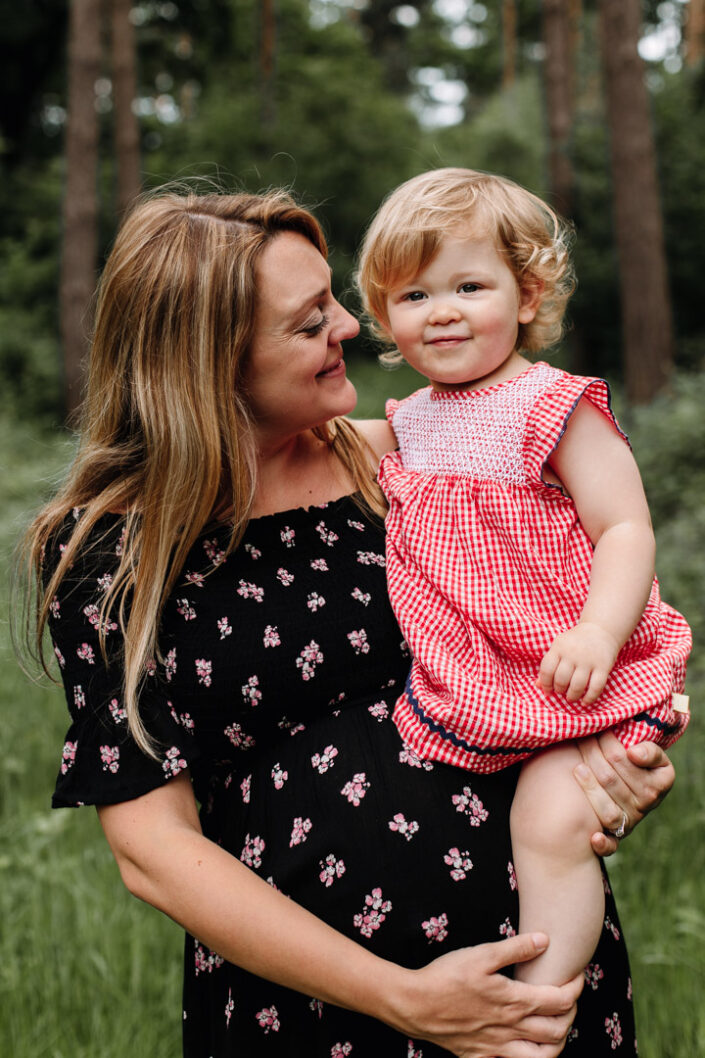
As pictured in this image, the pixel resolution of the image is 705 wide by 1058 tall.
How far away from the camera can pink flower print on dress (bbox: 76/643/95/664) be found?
67.2 inches

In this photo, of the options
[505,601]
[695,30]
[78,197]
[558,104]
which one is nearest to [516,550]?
[505,601]

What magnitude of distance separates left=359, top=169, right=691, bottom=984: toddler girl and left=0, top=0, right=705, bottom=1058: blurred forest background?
1.34 ft

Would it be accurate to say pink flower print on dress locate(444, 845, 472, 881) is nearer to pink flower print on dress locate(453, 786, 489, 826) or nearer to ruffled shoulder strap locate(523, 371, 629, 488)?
pink flower print on dress locate(453, 786, 489, 826)

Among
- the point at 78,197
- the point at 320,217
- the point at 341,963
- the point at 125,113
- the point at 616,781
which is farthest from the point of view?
the point at 320,217

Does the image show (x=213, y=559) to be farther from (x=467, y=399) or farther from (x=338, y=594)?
(x=467, y=399)

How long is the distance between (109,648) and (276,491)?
47cm

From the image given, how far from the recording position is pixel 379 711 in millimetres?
1786

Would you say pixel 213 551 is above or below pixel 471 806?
above

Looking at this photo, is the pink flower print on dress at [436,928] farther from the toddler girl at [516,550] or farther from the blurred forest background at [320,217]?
the blurred forest background at [320,217]

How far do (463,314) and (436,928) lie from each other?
1101 mm

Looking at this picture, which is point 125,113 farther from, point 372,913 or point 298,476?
point 372,913

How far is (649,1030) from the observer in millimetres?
2650

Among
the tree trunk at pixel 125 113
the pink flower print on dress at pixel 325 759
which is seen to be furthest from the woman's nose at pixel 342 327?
the tree trunk at pixel 125 113

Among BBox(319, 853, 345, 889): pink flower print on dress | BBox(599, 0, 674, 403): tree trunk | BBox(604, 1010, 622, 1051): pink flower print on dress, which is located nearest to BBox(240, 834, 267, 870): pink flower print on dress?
BBox(319, 853, 345, 889): pink flower print on dress
